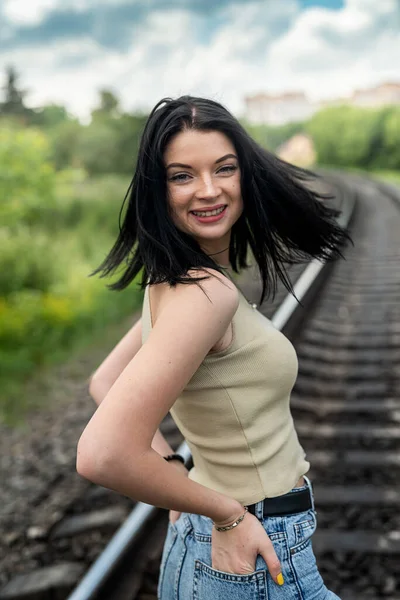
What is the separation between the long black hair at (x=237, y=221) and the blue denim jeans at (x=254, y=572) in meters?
0.54

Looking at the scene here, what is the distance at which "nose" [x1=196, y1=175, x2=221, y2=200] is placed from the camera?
1.33 metres

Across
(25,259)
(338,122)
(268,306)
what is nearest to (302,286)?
(268,306)

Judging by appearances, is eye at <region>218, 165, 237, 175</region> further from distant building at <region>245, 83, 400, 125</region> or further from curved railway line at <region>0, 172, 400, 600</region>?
distant building at <region>245, 83, 400, 125</region>

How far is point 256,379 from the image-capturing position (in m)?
1.27

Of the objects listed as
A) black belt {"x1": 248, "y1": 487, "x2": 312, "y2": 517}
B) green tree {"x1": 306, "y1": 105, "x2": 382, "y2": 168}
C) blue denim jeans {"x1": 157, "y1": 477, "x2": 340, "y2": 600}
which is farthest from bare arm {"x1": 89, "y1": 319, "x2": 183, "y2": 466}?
green tree {"x1": 306, "y1": 105, "x2": 382, "y2": 168}

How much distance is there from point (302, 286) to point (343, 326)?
1.59 ft

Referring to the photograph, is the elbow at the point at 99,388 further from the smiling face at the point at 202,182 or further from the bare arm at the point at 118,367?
the smiling face at the point at 202,182

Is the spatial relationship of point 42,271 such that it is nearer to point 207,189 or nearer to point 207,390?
point 207,189

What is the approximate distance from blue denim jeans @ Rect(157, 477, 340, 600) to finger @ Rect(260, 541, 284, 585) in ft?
0.05

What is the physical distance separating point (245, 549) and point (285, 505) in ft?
0.46

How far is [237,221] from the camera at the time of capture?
1.55 m

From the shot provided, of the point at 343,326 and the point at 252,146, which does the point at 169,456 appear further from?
the point at 343,326

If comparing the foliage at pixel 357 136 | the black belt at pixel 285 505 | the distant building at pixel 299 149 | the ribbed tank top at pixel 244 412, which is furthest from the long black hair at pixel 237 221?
the distant building at pixel 299 149

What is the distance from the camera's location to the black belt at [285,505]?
4.32 ft
